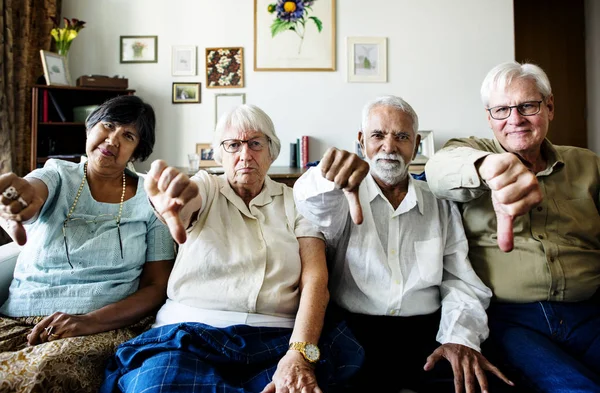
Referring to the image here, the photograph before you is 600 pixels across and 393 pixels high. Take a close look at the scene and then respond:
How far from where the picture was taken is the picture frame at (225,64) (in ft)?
11.6

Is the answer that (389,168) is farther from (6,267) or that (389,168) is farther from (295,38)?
(295,38)

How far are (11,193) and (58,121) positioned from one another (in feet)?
8.65

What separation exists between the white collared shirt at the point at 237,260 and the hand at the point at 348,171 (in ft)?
1.16

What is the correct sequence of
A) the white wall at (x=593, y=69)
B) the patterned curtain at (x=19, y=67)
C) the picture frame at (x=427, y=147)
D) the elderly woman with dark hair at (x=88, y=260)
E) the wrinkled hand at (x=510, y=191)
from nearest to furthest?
1. the wrinkled hand at (x=510, y=191)
2. the elderly woman with dark hair at (x=88, y=260)
3. the patterned curtain at (x=19, y=67)
4. the picture frame at (x=427, y=147)
5. the white wall at (x=593, y=69)

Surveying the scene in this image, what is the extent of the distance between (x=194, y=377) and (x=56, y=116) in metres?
3.00

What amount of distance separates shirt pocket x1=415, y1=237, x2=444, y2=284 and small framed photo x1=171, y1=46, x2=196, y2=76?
2921mm

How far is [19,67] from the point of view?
3047mm

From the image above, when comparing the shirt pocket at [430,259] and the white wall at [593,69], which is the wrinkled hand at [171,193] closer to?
the shirt pocket at [430,259]

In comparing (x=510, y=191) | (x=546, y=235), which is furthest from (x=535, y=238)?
(x=510, y=191)

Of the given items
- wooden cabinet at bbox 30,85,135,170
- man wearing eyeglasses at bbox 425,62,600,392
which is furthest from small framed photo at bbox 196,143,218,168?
man wearing eyeglasses at bbox 425,62,600,392

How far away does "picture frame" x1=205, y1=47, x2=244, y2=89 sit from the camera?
354 centimetres

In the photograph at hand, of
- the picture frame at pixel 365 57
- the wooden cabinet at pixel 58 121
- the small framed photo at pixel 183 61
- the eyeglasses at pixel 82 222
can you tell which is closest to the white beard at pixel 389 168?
the eyeglasses at pixel 82 222

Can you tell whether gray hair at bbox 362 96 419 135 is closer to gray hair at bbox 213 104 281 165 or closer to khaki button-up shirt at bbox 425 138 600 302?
khaki button-up shirt at bbox 425 138 600 302

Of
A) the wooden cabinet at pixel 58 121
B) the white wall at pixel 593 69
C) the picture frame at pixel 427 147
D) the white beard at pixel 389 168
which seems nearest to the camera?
the white beard at pixel 389 168
